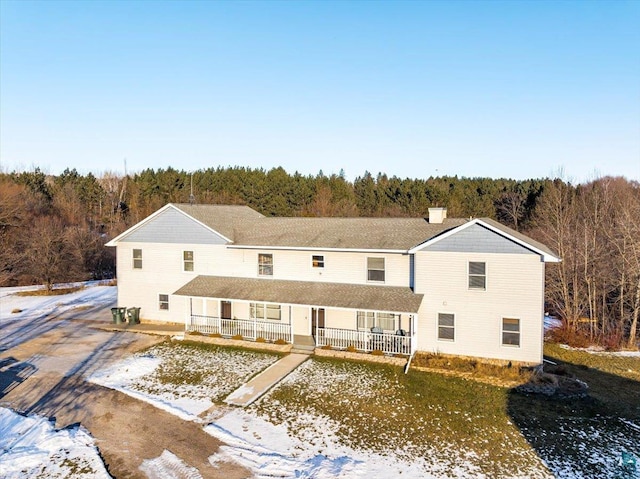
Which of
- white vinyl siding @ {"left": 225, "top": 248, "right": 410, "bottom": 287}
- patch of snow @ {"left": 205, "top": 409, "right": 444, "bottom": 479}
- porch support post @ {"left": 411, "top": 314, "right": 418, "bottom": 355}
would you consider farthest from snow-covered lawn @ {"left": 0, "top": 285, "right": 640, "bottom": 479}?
white vinyl siding @ {"left": 225, "top": 248, "right": 410, "bottom": 287}

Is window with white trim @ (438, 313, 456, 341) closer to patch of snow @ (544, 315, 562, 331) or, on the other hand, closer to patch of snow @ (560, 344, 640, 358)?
patch of snow @ (560, 344, 640, 358)

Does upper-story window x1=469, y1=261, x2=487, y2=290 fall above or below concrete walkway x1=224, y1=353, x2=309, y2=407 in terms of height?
above

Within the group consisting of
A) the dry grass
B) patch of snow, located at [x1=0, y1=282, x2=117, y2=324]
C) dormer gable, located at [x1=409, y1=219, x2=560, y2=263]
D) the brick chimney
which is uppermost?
the brick chimney

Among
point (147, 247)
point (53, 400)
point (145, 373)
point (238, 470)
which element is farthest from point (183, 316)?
point (238, 470)

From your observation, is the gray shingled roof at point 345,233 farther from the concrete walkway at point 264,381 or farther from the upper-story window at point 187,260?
the concrete walkway at point 264,381

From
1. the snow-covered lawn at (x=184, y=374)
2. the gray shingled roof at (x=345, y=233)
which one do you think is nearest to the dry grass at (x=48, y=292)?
the snow-covered lawn at (x=184, y=374)

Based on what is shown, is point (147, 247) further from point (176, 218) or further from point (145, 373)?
point (145, 373)
